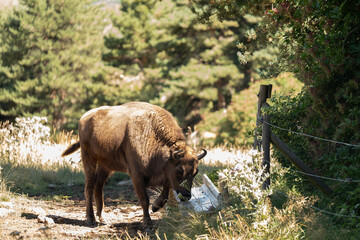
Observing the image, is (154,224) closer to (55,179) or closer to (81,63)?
(55,179)

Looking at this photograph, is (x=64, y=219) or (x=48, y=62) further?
(x=48, y=62)

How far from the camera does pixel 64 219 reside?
8.75 m

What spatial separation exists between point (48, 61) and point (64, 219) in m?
28.8

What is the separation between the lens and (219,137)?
88.3ft

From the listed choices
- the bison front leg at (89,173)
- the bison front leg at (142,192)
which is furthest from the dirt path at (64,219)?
the bison front leg at (89,173)

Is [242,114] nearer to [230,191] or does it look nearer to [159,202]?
[230,191]

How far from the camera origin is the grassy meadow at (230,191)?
5.38 meters

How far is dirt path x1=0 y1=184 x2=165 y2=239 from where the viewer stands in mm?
7559

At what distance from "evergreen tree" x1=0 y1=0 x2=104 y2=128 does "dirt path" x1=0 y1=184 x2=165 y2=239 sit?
2380 cm

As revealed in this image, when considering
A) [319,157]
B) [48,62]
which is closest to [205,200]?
[319,157]

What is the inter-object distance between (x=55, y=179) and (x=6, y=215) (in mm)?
4070

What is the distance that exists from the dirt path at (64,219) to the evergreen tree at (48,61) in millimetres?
23798

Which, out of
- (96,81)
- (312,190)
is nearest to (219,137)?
(96,81)

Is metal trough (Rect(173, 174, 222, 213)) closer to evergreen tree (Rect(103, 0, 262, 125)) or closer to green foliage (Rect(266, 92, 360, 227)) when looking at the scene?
green foliage (Rect(266, 92, 360, 227))
